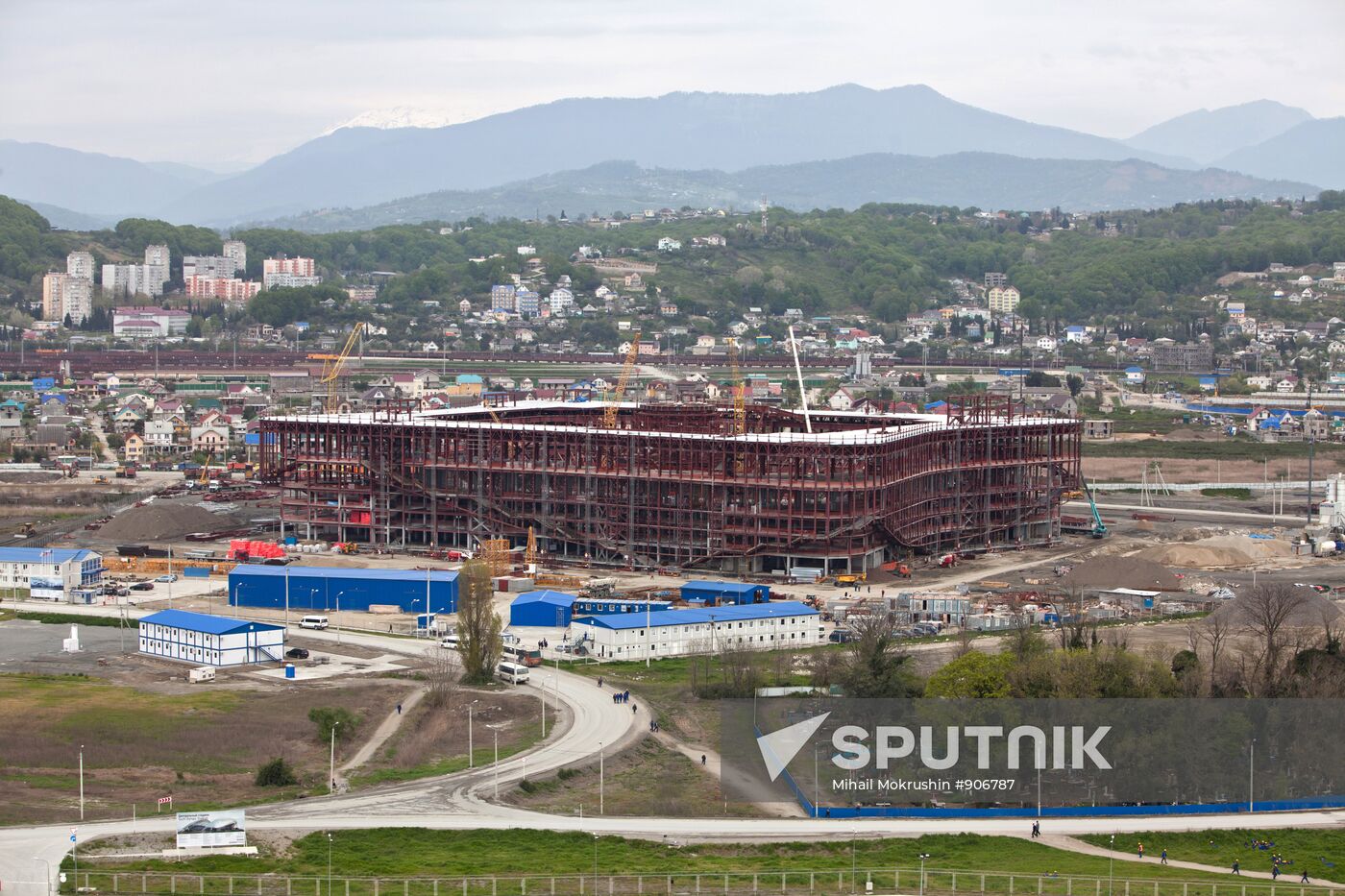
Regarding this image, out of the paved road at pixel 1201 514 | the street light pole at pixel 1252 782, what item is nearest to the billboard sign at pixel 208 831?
the street light pole at pixel 1252 782

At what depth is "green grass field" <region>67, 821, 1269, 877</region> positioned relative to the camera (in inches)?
1129

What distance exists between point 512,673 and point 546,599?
315 inches

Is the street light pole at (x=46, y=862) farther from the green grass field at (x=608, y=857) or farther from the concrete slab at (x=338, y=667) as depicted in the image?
the concrete slab at (x=338, y=667)

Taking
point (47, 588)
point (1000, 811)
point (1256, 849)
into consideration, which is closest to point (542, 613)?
point (47, 588)

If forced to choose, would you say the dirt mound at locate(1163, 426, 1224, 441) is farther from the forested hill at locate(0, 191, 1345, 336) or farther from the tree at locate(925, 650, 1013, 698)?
the tree at locate(925, 650, 1013, 698)

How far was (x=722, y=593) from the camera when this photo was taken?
5231cm

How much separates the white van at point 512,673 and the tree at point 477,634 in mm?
254

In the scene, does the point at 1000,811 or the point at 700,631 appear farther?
the point at 700,631

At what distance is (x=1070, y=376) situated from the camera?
4882 inches

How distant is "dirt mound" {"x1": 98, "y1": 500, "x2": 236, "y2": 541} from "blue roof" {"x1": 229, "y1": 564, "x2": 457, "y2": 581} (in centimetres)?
1334

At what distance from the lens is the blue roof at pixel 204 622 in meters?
44.1

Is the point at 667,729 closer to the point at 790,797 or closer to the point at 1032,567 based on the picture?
the point at 790,797

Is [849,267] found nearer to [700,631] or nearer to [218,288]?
[218,288]

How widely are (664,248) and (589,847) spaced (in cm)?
16684
